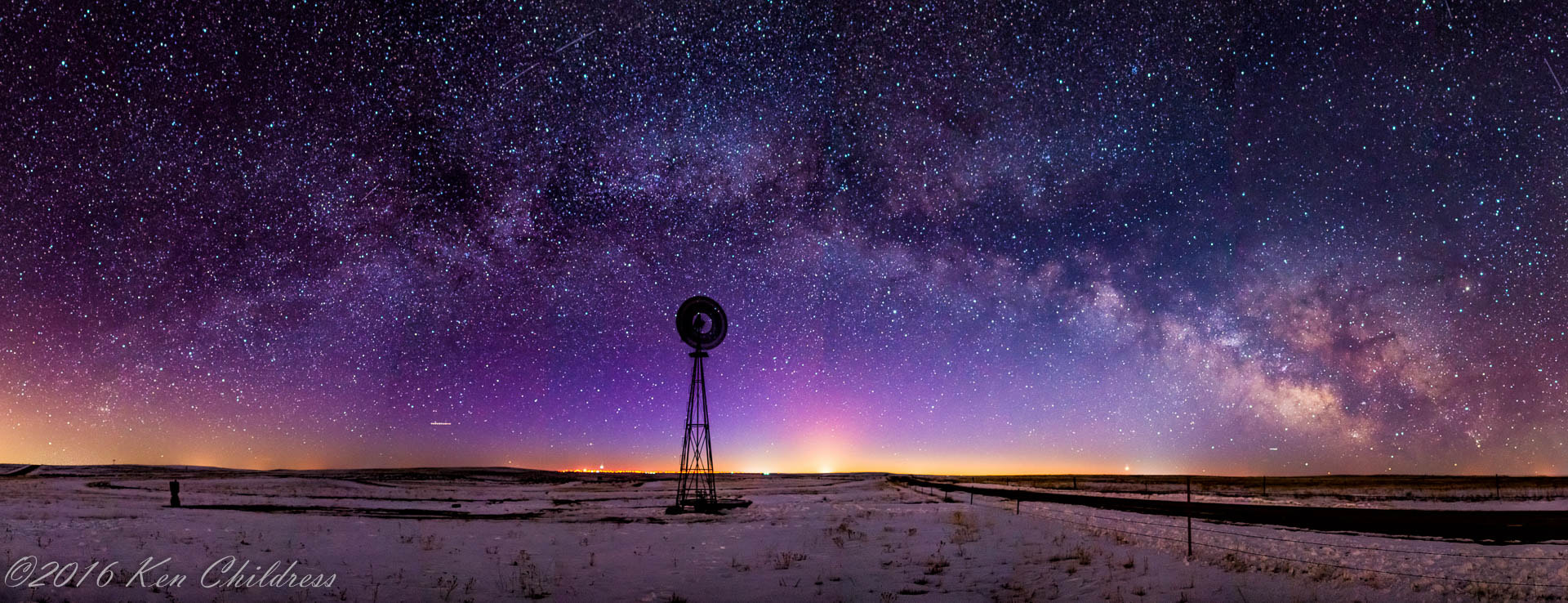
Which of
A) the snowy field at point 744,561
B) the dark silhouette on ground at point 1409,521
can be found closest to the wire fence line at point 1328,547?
the snowy field at point 744,561

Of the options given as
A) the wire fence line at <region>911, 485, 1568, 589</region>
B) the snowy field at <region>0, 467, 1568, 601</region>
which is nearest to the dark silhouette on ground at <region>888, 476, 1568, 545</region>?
the wire fence line at <region>911, 485, 1568, 589</region>

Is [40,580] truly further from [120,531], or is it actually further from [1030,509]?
[1030,509]

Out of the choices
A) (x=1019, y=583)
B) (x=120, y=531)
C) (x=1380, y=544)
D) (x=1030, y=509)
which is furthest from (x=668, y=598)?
(x=1030, y=509)

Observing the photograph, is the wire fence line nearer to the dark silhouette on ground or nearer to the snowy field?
the snowy field

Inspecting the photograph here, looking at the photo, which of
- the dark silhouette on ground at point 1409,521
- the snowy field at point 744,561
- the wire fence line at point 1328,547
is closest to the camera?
the wire fence line at point 1328,547

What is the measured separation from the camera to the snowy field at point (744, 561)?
12.1 m

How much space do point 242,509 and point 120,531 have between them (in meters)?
12.0

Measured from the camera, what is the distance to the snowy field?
12.1 m

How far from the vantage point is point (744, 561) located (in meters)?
16.7

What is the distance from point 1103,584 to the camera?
41.3 ft

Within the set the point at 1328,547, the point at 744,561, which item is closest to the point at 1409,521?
the point at 1328,547

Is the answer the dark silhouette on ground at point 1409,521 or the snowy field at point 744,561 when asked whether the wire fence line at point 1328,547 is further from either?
the dark silhouette on ground at point 1409,521

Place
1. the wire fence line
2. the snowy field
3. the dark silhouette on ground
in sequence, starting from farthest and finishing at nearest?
the dark silhouette on ground
the snowy field
the wire fence line

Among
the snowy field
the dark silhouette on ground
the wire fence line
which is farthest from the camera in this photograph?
the dark silhouette on ground
